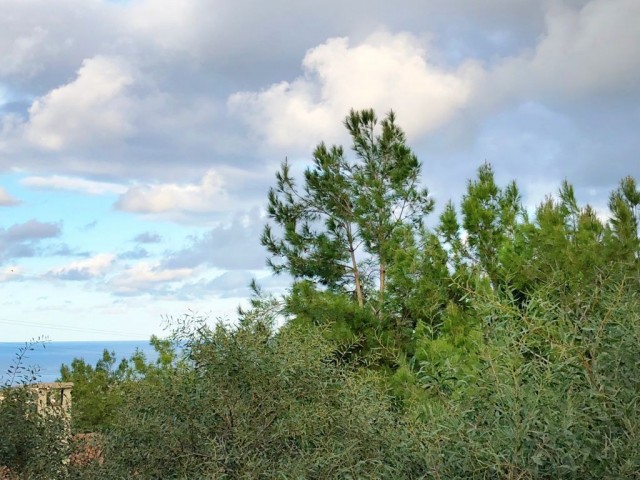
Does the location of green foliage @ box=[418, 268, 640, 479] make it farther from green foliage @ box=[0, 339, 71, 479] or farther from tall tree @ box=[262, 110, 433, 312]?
tall tree @ box=[262, 110, 433, 312]

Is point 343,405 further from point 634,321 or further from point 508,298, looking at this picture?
point 634,321

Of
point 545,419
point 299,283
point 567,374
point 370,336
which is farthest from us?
point 299,283

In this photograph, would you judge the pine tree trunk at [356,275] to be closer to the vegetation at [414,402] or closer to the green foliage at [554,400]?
the vegetation at [414,402]

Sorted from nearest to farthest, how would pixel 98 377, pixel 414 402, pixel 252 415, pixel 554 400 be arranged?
pixel 554 400
pixel 252 415
pixel 414 402
pixel 98 377

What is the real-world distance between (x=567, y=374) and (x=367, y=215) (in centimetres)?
1347

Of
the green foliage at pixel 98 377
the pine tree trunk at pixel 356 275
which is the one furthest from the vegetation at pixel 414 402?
the pine tree trunk at pixel 356 275

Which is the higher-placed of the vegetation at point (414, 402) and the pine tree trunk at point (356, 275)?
the pine tree trunk at point (356, 275)

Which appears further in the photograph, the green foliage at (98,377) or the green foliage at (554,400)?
the green foliage at (98,377)

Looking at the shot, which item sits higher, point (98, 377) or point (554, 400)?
point (98, 377)

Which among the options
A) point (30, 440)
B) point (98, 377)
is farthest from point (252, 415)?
point (98, 377)

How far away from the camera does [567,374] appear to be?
3355 millimetres

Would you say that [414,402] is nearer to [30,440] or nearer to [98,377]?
[30,440]

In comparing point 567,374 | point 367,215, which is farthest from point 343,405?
point 367,215

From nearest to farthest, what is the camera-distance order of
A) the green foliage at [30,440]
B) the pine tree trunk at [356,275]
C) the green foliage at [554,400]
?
the green foliage at [554,400] → the green foliage at [30,440] → the pine tree trunk at [356,275]
